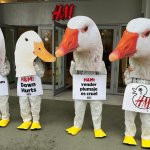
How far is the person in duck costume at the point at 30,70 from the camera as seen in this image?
9.75ft

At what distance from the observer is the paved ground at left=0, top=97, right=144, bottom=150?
272 cm

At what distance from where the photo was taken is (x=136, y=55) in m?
2.43

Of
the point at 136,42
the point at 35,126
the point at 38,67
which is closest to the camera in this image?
the point at 136,42

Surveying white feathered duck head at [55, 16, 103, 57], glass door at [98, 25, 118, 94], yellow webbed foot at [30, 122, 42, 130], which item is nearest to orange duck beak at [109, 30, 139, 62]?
white feathered duck head at [55, 16, 103, 57]

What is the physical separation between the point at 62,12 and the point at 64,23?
287 millimetres

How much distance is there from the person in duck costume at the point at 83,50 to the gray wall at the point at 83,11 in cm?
284

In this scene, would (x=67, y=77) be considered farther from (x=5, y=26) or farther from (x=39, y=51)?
(x=39, y=51)

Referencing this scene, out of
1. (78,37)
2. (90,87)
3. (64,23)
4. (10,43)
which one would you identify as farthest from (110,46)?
(78,37)

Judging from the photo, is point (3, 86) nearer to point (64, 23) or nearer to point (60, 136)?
point (60, 136)

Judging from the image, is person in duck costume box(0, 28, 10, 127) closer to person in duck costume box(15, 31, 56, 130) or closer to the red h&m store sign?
person in duck costume box(15, 31, 56, 130)

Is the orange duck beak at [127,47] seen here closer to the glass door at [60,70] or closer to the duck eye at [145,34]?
the duck eye at [145,34]

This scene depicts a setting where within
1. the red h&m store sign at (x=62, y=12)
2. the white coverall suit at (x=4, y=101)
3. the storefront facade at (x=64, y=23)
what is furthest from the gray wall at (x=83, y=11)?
the white coverall suit at (x=4, y=101)

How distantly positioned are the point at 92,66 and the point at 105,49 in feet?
10.0

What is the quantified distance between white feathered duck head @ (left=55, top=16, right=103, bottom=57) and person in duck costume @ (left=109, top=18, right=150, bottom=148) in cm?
35
